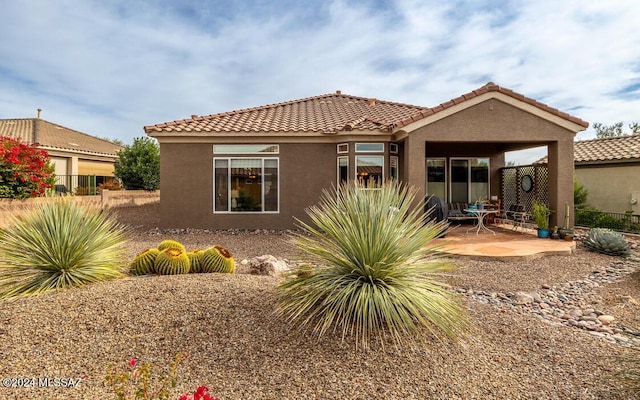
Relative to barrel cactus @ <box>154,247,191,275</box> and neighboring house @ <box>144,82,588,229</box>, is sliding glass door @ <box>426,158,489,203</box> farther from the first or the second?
barrel cactus @ <box>154,247,191,275</box>

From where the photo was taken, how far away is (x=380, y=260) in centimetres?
374

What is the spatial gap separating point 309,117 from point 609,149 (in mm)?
15474

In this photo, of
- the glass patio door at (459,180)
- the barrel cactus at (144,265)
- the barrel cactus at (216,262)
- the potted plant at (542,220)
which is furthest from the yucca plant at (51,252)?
the glass patio door at (459,180)

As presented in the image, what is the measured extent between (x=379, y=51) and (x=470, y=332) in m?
12.8

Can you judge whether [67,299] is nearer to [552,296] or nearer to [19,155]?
[552,296]

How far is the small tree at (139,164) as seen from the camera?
793 inches

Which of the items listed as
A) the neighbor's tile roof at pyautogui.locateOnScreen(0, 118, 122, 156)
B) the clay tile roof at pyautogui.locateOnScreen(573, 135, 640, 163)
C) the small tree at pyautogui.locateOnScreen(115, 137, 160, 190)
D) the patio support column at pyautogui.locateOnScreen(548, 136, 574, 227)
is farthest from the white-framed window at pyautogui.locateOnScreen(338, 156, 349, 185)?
the neighbor's tile roof at pyautogui.locateOnScreen(0, 118, 122, 156)

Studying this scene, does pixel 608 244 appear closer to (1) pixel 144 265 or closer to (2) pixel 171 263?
(2) pixel 171 263

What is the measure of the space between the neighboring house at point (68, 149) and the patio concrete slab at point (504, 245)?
2075 centimetres

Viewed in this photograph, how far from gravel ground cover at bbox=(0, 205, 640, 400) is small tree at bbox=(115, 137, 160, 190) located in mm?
17308

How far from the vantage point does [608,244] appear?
30.9 ft

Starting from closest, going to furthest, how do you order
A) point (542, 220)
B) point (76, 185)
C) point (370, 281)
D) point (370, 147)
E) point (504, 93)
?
point (370, 281)
point (504, 93)
point (542, 220)
point (370, 147)
point (76, 185)

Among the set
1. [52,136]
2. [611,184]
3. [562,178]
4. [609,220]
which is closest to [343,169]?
[562,178]

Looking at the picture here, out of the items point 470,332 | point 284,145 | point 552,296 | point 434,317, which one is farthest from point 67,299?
point 284,145
